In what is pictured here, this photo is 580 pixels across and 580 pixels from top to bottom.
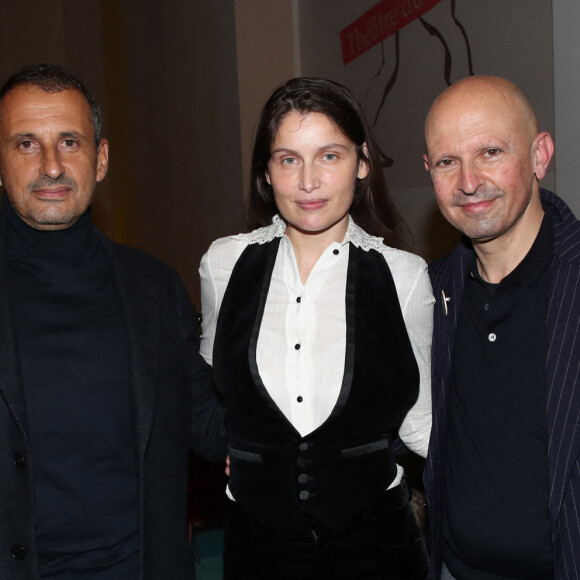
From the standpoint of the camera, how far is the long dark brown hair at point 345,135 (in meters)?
1.96

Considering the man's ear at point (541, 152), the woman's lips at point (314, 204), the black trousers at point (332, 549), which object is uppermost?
the man's ear at point (541, 152)

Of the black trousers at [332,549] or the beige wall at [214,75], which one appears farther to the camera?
the beige wall at [214,75]

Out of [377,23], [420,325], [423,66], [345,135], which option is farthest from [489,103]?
[377,23]

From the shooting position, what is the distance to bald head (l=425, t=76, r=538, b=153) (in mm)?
1827

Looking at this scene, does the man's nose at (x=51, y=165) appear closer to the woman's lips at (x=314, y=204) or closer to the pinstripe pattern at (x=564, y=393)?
the woman's lips at (x=314, y=204)

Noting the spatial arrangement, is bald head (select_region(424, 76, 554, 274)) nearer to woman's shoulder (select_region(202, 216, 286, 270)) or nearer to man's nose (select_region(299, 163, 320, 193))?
man's nose (select_region(299, 163, 320, 193))

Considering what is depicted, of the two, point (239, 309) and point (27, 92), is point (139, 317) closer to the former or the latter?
point (239, 309)

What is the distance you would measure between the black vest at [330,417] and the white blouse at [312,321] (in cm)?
3

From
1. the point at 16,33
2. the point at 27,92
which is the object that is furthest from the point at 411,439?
the point at 16,33

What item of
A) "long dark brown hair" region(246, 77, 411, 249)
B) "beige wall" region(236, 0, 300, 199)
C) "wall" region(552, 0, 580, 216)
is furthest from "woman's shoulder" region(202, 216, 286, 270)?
"beige wall" region(236, 0, 300, 199)

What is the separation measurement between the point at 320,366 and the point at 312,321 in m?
0.13

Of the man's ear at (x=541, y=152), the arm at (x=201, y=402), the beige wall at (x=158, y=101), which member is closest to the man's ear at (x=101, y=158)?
the arm at (x=201, y=402)

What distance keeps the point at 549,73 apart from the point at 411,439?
1480mm

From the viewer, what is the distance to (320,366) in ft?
6.29
